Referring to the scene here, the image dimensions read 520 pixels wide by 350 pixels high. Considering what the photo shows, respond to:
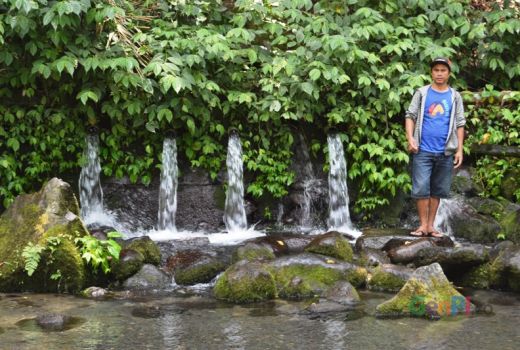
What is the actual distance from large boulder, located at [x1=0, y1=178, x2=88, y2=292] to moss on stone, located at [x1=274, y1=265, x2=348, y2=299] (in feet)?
6.53

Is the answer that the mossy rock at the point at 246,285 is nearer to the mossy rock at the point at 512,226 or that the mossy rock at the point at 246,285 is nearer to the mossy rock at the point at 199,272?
Answer: the mossy rock at the point at 199,272

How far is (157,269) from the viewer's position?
7.75 m

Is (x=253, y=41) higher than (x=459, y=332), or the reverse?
(x=253, y=41)

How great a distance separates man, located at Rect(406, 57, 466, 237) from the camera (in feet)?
28.0

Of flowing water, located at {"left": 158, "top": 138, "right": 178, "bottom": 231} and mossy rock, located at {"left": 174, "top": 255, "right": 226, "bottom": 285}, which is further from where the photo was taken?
flowing water, located at {"left": 158, "top": 138, "right": 178, "bottom": 231}

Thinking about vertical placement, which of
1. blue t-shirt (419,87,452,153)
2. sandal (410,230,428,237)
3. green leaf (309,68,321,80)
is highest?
green leaf (309,68,321,80)

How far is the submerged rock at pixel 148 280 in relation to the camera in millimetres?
7512

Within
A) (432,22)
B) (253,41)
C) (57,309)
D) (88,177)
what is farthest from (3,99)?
(432,22)

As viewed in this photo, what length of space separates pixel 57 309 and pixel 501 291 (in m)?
4.29

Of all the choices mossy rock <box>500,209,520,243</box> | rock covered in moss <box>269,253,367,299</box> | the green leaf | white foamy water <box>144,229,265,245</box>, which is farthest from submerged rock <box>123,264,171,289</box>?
mossy rock <box>500,209,520,243</box>

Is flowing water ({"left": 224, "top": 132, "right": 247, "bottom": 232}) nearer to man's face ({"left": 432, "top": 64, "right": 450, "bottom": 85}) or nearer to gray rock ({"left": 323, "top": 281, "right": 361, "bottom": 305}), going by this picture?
man's face ({"left": 432, "top": 64, "right": 450, "bottom": 85})

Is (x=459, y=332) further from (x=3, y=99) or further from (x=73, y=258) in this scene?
(x=3, y=99)

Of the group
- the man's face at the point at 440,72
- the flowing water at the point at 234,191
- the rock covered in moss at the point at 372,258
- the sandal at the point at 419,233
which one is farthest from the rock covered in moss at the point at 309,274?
the flowing water at the point at 234,191

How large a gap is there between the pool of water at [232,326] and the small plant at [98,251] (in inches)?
18.1
